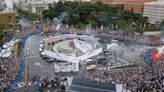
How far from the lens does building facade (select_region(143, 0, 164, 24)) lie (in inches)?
2829

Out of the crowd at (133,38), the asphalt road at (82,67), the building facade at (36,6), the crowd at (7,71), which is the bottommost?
the asphalt road at (82,67)

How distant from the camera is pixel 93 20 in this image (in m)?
58.7

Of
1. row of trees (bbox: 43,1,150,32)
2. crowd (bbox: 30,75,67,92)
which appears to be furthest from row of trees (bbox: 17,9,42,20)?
crowd (bbox: 30,75,67,92)

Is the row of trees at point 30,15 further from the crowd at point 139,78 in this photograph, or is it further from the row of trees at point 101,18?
the crowd at point 139,78

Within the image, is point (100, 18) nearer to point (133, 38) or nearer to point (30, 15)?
point (133, 38)

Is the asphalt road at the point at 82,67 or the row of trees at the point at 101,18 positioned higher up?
the row of trees at the point at 101,18

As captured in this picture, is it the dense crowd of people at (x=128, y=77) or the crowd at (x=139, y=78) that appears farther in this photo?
the dense crowd of people at (x=128, y=77)

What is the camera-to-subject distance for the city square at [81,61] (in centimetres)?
2575

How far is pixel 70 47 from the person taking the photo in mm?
39312

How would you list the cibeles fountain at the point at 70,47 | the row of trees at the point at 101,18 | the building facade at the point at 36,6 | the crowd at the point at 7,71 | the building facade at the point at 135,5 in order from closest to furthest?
the crowd at the point at 7,71 < the cibeles fountain at the point at 70,47 < the row of trees at the point at 101,18 < the building facade at the point at 135,5 < the building facade at the point at 36,6

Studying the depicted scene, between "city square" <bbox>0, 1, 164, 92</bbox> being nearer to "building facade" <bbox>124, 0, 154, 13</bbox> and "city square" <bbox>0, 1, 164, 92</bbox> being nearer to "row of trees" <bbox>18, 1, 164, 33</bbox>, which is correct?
"row of trees" <bbox>18, 1, 164, 33</bbox>

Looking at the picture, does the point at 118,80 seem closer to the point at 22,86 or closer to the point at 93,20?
the point at 22,86

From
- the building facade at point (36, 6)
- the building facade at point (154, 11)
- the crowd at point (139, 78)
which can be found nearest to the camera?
the crowd at point (139, 78)

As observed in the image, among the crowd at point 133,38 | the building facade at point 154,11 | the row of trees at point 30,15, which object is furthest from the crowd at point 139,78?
the row of trees at point 30,15
